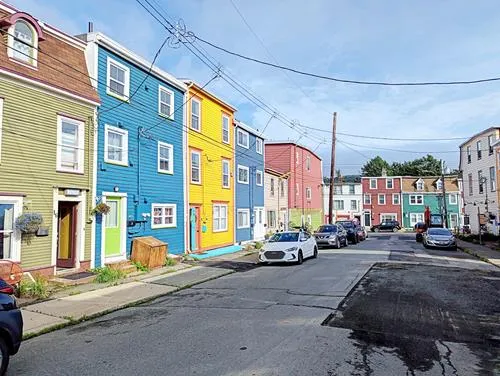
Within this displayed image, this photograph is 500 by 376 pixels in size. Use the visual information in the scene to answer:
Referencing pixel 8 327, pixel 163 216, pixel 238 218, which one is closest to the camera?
pixel 8 327

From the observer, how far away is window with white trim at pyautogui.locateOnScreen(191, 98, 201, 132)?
22.5 m

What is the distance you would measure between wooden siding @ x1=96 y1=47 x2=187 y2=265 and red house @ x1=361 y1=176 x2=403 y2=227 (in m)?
52.0

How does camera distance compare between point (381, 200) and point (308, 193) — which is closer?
point (308, 193)

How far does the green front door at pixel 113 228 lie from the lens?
15.8 meters

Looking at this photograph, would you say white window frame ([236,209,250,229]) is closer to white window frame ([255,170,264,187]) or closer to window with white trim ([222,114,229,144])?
white window frame ([255,170,264,187])

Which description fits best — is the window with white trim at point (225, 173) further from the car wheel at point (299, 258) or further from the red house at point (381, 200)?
the red house at point (381, 200)

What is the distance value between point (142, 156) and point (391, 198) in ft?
185

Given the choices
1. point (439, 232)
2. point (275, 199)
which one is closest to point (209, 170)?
point (275, 199)

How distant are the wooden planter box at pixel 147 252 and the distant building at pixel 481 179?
83.7 feet

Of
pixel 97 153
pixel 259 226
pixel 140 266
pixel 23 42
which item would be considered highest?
pixel 23 42

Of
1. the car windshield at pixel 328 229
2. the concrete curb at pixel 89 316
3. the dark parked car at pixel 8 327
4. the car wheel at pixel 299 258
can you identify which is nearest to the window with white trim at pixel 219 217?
the car windshield at pixel 328 229

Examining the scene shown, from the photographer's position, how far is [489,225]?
37.0m

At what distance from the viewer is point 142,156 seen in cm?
1791

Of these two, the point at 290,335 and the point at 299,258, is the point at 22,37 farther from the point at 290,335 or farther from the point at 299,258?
the point at 299,258
